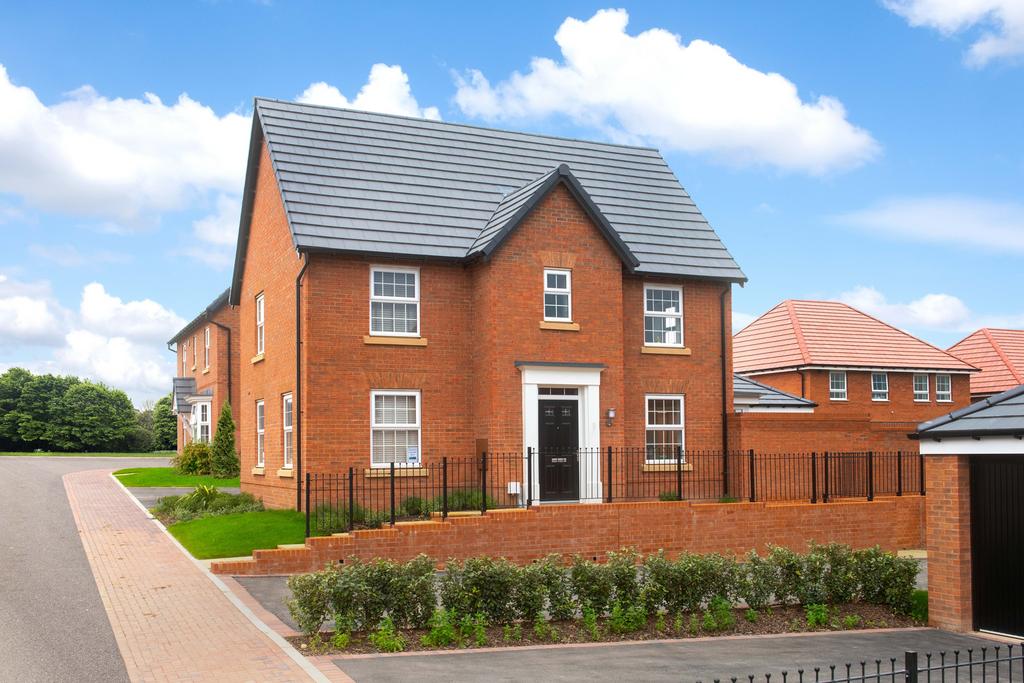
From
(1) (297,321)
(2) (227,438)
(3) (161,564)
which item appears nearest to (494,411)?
(1) (297,321)

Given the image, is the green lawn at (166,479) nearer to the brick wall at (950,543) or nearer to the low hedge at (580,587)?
the low hedge at (580,587)

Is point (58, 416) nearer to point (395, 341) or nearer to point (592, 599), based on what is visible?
point (395, 341)

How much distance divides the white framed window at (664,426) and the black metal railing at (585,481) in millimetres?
97

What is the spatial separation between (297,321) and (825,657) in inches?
567

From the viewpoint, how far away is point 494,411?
22641mm

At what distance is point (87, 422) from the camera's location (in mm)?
63438

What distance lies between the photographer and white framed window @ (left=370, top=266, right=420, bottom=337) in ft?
76.2

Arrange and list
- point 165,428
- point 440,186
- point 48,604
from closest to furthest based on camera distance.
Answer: point 48,604
point 440,186
point 165,428

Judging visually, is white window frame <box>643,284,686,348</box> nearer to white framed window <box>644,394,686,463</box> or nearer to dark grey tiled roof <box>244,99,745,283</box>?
dark grey tiled roof <box>244,99,745,283</box>

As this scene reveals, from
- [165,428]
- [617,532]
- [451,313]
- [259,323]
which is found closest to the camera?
[617,532]

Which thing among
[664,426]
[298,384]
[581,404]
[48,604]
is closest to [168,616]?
[48,604]

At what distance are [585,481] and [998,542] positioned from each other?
10882 millimetres

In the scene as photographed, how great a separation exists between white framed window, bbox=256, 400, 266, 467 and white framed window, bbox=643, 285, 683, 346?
10310mm

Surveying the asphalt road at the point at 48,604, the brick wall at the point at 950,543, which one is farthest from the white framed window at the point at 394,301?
the brick wall at the point at 950,543
